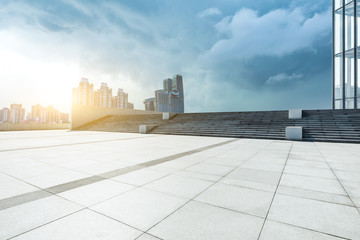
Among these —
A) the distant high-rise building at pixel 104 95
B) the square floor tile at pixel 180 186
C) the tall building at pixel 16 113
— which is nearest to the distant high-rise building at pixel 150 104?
the distant high-rise building at pixel 104 95

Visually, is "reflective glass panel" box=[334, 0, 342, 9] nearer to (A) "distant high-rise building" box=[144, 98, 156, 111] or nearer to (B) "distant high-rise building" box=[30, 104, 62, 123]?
(B) "distant high-rise building" box=[30, 104, 62, 123]

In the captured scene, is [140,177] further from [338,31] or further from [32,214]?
[338,31]

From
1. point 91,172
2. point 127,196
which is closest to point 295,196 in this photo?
point 127,196

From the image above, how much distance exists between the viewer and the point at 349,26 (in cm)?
2678

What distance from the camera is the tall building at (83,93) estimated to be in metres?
77.1

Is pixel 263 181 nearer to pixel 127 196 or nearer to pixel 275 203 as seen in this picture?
pixel 275 203

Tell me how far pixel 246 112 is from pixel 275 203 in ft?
71.2

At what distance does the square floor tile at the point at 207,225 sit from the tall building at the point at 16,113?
442ft

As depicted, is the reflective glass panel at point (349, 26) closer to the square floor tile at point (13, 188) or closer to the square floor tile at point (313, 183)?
the square floor tile at point (313, 183)

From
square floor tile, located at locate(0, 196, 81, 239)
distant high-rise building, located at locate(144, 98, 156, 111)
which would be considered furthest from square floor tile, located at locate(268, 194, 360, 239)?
distant high-rise building, located at locate(144, 98, 156, 111)

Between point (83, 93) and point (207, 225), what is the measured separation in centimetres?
8746

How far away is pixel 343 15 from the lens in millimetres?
27484

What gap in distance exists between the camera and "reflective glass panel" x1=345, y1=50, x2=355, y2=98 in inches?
1016

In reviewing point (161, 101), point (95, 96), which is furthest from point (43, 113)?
point (161, 101)
